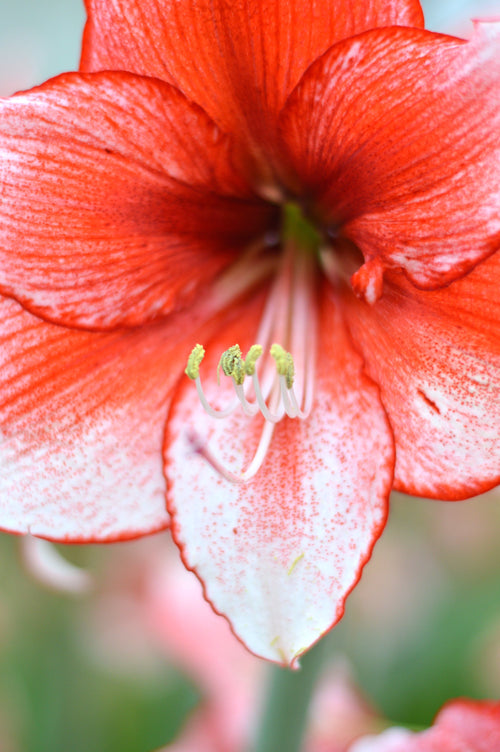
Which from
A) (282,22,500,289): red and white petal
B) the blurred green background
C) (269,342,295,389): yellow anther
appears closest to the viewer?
(282,22,500,289): red and white petal

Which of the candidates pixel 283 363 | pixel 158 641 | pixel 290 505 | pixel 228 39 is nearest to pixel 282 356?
pixel 283 363

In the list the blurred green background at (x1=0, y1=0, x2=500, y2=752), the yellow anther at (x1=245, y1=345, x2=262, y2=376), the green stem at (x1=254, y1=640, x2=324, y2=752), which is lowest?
the blurred green background at (x1=0, y1=0, x2=500, y2=752)

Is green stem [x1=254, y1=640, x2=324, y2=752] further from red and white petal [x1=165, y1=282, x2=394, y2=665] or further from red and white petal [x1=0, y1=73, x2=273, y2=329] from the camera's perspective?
red and white petal [x1=0, y1=73, x2=273, y2=329]

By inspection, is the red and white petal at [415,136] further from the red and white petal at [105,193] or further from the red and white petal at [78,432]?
the red and white petal at [78,432]

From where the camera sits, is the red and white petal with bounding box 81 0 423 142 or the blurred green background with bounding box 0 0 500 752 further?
the blurred green background with bounding box 0 0 500 752

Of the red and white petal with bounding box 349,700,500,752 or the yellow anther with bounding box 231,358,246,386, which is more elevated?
the yellow anther with bounding box 231,358,246,386

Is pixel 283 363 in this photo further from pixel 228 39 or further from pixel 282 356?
pixel 228 39

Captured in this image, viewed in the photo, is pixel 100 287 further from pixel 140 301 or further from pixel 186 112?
pixel 186 112

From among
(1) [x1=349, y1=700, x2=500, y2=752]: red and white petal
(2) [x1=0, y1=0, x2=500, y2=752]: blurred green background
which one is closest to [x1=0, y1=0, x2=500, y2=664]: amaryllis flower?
(1) [x1=349, y1=700, x2=500, y2=752]: red and white petal
